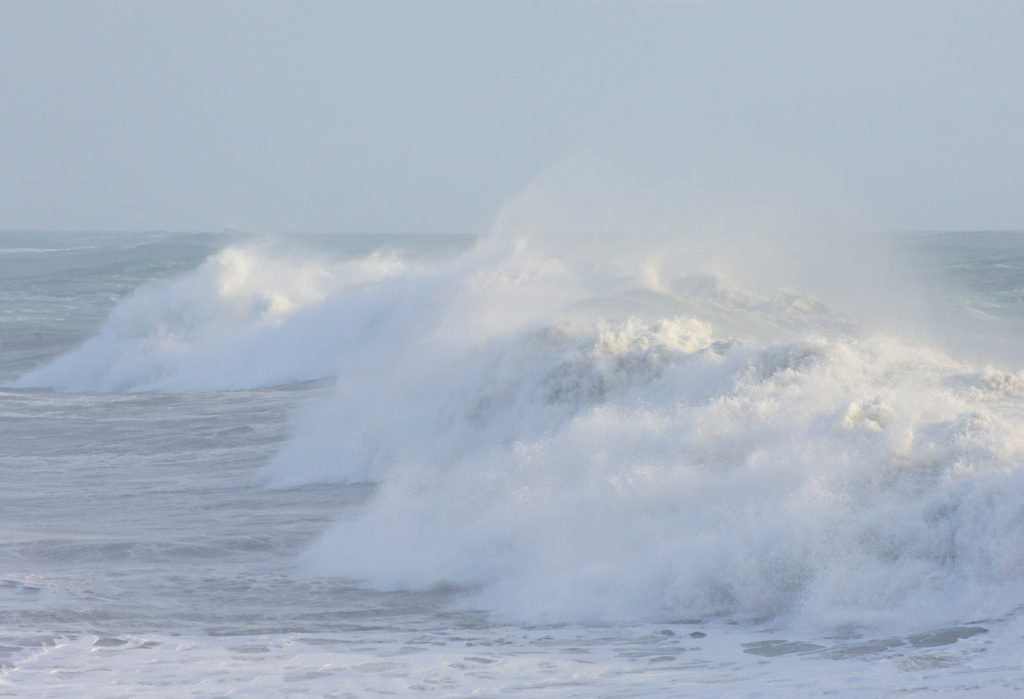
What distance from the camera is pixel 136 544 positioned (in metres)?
10.5

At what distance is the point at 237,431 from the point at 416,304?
5950 millimetres

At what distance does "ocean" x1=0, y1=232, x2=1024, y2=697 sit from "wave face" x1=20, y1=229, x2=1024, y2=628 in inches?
1.0

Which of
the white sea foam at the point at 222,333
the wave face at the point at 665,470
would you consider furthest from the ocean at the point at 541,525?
the white sea foam at the point at 222,333

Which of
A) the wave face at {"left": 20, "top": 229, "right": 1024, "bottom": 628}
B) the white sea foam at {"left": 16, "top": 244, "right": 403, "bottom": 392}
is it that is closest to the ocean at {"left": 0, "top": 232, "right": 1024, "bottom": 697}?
the wave face at {"left": 20, "top": 229, "right": 1024, "bottom": 628}

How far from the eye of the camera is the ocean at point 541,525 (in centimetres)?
680

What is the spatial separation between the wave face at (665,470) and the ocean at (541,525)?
0.03 metres

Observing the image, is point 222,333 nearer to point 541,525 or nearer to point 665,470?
point 541,525

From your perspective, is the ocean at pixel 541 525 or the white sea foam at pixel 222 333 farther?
the white sea foam at pixel 222 333

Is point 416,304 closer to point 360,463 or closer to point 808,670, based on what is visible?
point 360,463

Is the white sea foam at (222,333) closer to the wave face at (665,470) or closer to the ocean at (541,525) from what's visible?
the ocean at (541,525)

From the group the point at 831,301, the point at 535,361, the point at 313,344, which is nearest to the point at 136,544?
the point at 535,361

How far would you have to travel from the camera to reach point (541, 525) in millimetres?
9383

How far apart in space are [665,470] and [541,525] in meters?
0.99

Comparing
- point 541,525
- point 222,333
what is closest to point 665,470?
point 541,525
